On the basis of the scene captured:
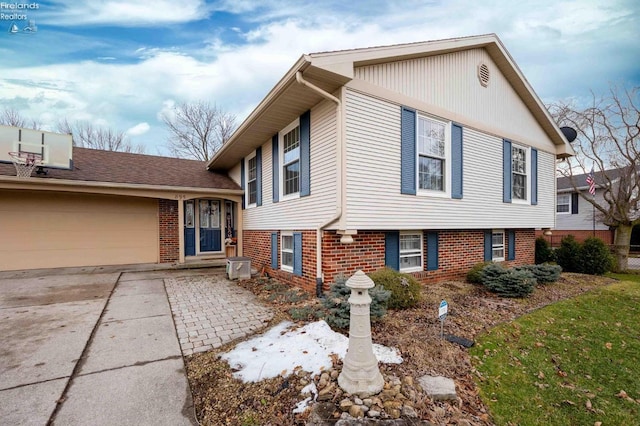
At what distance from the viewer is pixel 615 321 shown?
5.13 m

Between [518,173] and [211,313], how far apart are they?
9.34 meters

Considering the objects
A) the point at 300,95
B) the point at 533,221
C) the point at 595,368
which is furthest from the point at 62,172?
the point at 533,221

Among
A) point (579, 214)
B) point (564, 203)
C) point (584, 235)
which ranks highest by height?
point (564, 203)

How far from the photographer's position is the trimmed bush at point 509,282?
6215 mm

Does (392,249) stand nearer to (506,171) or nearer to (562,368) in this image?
(562,368)

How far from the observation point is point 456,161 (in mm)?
7156

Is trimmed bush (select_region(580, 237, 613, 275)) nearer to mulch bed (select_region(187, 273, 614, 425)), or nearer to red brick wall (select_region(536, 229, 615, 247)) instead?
mulch bed (select_region(187, 273, 614, 425))

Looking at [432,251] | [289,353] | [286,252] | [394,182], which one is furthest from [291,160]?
[289,353]

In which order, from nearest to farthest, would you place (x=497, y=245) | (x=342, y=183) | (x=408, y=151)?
(x=342, y=183)
(x=408, y=151)
(x=497, y=245)

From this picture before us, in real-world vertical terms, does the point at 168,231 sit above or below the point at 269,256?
above

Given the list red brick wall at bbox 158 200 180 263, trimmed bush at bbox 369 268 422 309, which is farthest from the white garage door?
trimmed bush at bbox 369 268 422 309

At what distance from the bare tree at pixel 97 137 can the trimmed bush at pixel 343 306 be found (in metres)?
24.4

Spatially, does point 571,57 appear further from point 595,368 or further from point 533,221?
point 595,368

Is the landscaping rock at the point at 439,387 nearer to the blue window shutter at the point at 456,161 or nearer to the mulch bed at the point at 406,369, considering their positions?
the mulch bed at the point at 406,369
